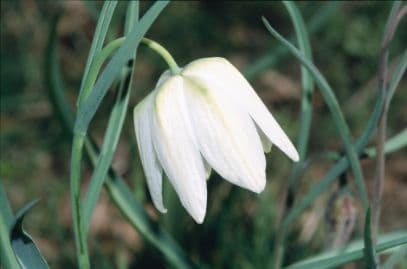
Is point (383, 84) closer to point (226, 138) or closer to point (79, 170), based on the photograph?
point (226, 138)

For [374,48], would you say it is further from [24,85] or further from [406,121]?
[24,85]

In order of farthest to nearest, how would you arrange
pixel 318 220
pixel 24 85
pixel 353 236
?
pixel 24 85, pixel 318 220, pixel 353 236

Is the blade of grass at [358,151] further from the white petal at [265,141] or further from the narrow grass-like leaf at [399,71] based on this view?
the white petal at [265,141]

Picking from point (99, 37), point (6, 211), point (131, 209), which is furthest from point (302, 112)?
point (6, 211)

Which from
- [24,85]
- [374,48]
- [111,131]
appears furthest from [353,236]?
[24,85]

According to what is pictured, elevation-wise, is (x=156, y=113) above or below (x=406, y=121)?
above
